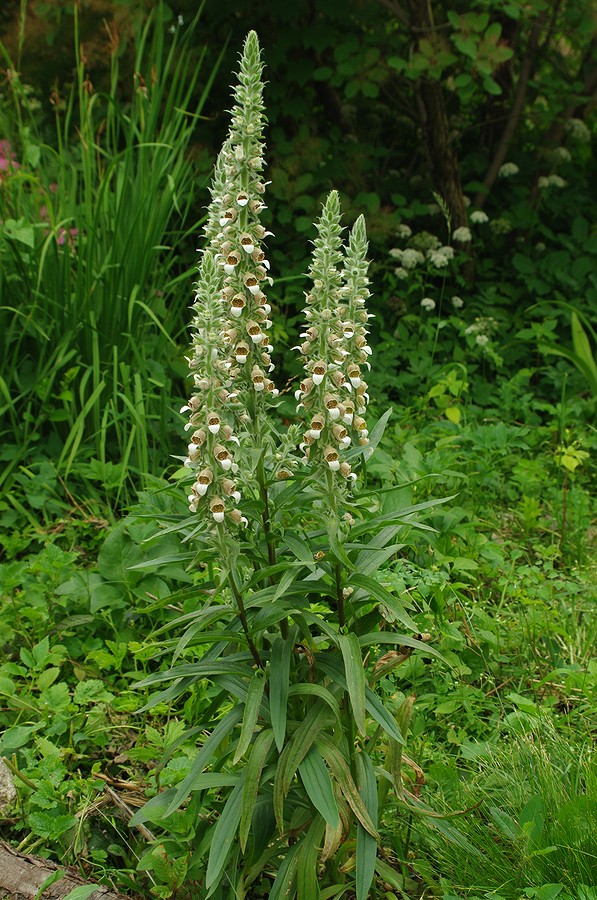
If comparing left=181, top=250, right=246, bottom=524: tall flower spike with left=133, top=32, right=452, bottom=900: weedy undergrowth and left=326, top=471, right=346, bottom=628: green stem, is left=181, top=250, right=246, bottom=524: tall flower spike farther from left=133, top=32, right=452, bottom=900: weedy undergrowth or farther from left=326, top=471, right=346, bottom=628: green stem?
left=326, top=471, right=346, bottom=628: green stem

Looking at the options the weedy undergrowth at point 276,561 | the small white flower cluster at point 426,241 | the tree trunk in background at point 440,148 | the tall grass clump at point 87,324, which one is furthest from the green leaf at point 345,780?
the tree trunk in background at point 440,148

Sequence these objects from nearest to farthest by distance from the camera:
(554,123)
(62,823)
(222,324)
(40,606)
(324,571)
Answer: (222,324) → (324,571) → (62,823) → (40,606) → (554,123)

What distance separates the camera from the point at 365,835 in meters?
1.63

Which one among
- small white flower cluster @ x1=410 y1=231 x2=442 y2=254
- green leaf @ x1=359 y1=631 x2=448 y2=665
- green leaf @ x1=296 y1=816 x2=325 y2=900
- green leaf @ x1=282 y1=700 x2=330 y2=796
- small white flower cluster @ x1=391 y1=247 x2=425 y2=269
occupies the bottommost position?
small white flower cluster @ x1=391 y1=247 x2=425 y2=269

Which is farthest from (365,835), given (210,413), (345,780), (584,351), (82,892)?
(584,351)

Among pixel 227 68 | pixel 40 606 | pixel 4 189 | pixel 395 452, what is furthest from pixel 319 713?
pixel 227 68

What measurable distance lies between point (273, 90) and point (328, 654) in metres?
3.92

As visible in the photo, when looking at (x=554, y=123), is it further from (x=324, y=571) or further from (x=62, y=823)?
(x=62, y=823)

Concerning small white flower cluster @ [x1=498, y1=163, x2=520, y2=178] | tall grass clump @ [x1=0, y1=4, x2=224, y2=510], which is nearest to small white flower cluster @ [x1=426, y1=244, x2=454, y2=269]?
small white flower cluster @ [x1=498, y1=163, x2=520, y2=178]

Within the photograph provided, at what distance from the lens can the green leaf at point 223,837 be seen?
155cm

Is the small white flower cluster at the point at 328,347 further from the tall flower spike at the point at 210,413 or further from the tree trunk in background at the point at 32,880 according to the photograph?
the tree trunk in background at the point at 32,880

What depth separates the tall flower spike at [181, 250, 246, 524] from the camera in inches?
58.7

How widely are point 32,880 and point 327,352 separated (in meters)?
1.28

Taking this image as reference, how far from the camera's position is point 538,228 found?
5.04m
